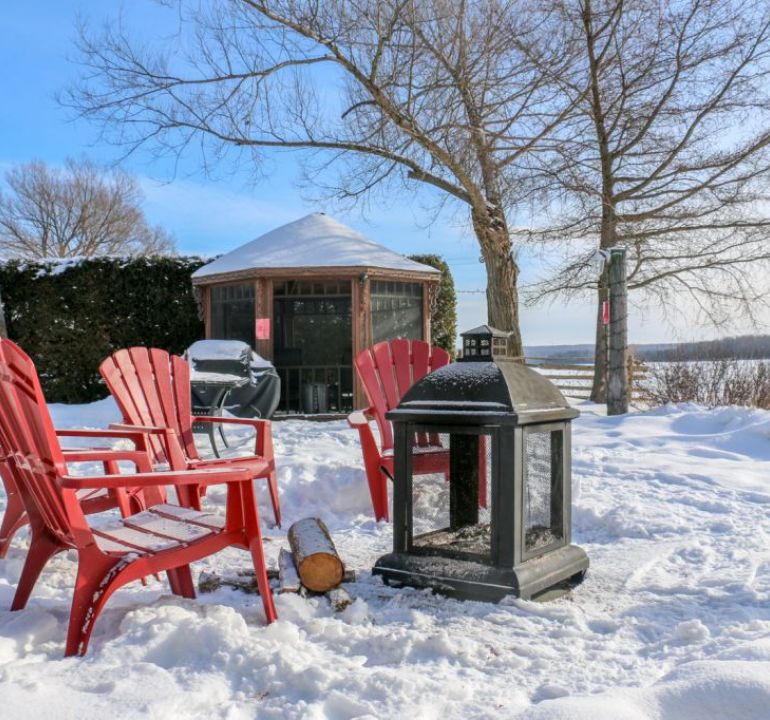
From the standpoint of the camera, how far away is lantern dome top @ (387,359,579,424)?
8.81ft

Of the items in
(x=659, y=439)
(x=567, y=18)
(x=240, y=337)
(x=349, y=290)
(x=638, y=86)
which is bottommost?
(x=659, y=439)

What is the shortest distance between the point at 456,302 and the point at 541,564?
10473 mm

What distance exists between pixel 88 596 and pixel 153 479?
0.37m

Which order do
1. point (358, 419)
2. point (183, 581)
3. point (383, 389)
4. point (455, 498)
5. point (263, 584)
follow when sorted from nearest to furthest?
1. point (263, 584)
2. point (183, 581)
3. point (455, 498)
4. point (358, 419)
5. point (383, 389)

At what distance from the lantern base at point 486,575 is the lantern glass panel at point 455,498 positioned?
12 cm

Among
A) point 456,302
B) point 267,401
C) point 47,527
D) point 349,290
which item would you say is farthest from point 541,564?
point 456,302

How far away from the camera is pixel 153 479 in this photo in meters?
2.28

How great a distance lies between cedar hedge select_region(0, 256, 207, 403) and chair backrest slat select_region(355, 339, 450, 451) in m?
7.45

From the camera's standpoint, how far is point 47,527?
255cm

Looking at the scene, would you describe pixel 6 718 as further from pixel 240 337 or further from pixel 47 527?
pixel 240 337

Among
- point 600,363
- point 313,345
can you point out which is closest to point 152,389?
point 313,345

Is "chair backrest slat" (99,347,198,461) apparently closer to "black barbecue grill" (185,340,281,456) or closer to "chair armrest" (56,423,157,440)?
"chair armrest" (56,423,157,440)

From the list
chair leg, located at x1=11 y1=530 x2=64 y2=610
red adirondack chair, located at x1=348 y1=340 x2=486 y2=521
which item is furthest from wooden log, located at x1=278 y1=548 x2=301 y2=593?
red adirondack chair, located at x1=348 y1=340 x2=486 y2=521

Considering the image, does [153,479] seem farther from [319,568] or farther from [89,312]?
[89,312]
